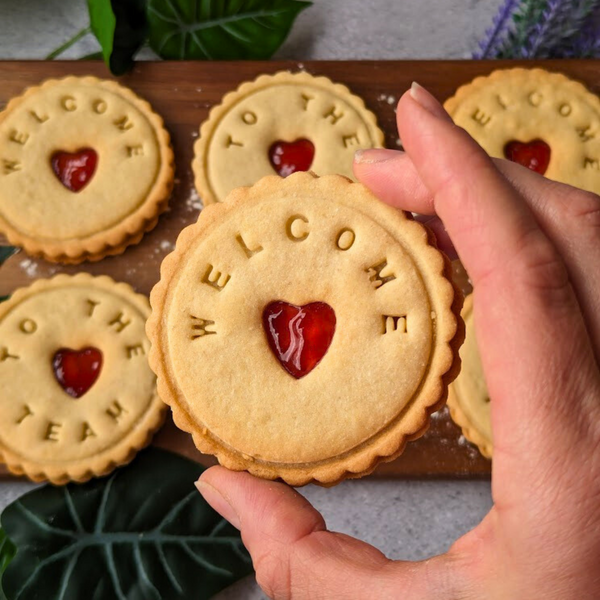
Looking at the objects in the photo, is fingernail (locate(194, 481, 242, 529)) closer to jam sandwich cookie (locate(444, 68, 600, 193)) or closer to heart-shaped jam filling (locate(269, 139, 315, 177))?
heart-shaped jam filling (locate(269, 139, 315, 177))

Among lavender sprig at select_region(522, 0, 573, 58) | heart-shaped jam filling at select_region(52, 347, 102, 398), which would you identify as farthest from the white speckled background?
heart-shaped jam filling at select_region(52, 347, 102, 398)

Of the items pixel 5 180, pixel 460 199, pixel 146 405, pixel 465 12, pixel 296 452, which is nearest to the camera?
pixel 460 199

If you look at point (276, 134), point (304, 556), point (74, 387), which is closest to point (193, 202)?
point (276, 134)

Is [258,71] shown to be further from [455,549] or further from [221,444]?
[455,549]

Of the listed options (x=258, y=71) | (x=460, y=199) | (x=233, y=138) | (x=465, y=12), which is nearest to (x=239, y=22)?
(x=258, y=71)

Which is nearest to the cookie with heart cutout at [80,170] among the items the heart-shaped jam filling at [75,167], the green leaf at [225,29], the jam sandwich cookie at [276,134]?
the heart-shaped jam filling at [75,167]

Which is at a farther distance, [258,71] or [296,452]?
[258,71]
